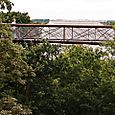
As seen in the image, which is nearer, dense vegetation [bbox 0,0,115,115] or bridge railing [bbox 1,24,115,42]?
dense vegetation [bbox 0,0,115,115]

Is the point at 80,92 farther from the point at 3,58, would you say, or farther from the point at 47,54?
the point at 3,58

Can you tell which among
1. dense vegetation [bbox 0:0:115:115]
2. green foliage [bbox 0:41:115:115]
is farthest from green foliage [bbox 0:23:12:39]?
green foliage [bbox 0:41:115:115]

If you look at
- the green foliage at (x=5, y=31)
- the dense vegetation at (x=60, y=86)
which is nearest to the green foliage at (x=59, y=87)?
the dense vegetation at (x=60, y=86)

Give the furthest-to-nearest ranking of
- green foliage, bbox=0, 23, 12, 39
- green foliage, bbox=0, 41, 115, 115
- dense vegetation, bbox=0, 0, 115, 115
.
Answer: green foliage, bbox=0, 41, 115, 115
dense vegetation, bbox=0, 0, 115, 115
green foliage, bbox=0, 23, 12, 39

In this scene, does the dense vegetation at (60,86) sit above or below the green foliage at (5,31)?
below

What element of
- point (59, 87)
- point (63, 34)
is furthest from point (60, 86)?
point (63, 34)

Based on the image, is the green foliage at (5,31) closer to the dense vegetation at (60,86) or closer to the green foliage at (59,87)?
the dense vegetation at (60,86)

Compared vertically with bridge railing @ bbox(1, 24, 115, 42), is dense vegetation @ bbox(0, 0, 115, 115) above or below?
below

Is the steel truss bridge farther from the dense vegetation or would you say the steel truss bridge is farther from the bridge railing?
the dense vegetation

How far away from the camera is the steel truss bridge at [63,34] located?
65.5 feet

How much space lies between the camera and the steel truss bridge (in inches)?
786

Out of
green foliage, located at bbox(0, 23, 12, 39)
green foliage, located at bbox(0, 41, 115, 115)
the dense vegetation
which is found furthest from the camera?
green foliage, located at bbox(0, 41, 115, 115)

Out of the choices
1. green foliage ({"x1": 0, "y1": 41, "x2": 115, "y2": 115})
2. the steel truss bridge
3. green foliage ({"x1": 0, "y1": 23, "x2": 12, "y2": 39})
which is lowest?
green foliage ({"x1": 0, "y1": 41, "x2": 115, "y2": 115})

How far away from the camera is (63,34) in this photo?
20.2 meters
